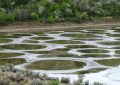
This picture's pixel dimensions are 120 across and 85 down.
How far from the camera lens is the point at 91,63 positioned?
567 inches

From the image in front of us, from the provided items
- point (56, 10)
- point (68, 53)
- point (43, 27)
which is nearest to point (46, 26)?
point (43, 27)

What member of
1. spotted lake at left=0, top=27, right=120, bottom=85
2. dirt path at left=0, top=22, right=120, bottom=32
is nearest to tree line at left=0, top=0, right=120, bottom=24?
dirt path at left=0, top=22, right=120, bottom=32

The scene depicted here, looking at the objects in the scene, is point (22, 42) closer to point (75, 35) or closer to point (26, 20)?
point (75, 35)

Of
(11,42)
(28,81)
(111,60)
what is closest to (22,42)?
(11,42)

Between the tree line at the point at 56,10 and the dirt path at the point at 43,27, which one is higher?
the tree line at the point at 56,10

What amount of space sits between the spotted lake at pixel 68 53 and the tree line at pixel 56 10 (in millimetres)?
3727

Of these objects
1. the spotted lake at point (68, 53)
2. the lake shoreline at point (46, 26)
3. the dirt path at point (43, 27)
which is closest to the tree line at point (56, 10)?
the lake shoreline at point (46, 26)

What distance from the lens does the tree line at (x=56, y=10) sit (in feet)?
91.5

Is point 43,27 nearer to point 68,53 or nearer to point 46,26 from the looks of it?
point 46,26

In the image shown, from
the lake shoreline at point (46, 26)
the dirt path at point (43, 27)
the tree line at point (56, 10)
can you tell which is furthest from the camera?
the tree line at point (56, 10)

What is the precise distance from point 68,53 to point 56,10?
13027 mm

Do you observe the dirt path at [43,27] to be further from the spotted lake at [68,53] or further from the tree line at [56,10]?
the spotted lake at [68,53]

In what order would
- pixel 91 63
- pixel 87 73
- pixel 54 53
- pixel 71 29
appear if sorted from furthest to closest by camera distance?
pixel 71 29, pixel 54 53, pixel 91 63, pixel 87 73

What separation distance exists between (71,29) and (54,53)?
A: 31.7ft
